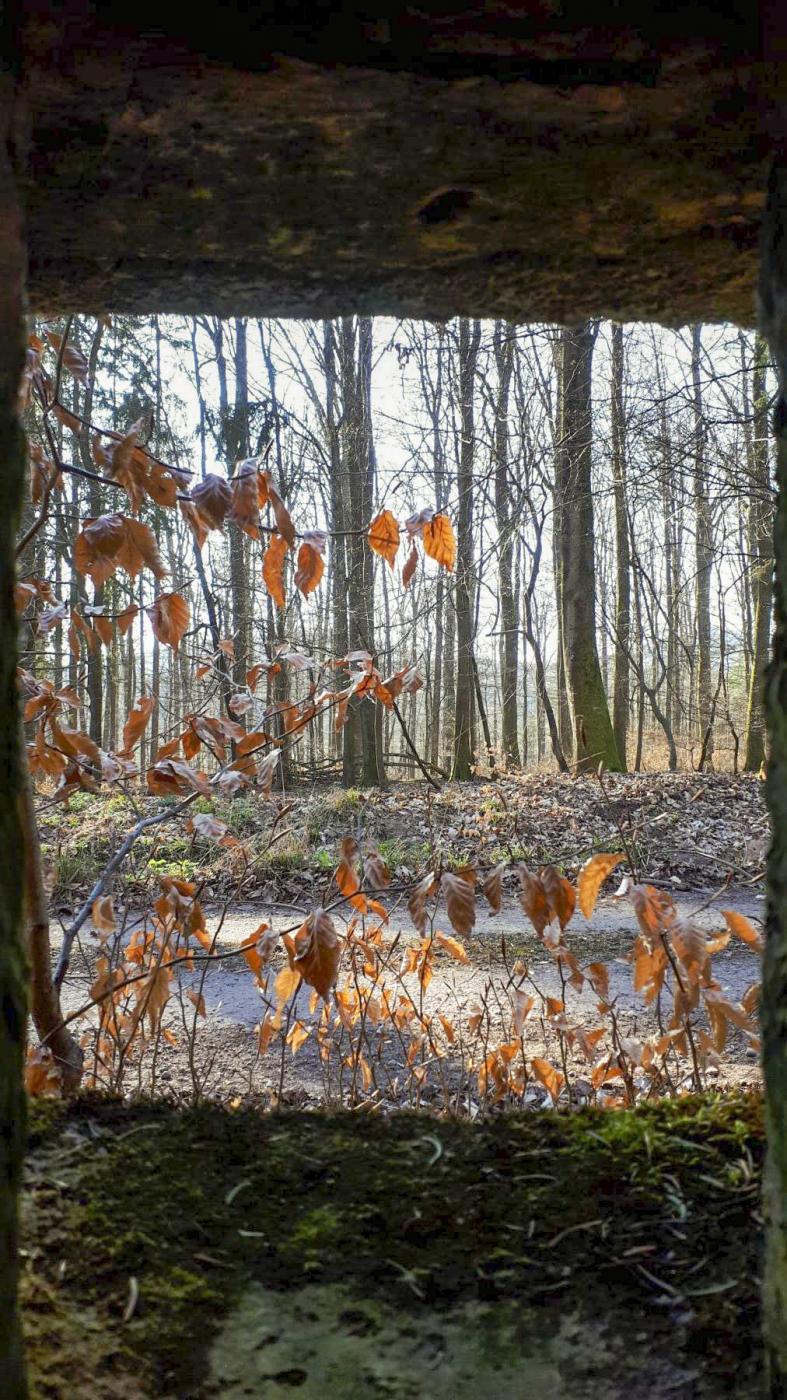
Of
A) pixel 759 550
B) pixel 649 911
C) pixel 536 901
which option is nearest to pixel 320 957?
pixel 536 901

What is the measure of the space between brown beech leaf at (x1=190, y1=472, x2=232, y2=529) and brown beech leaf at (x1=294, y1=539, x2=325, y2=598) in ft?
1.07

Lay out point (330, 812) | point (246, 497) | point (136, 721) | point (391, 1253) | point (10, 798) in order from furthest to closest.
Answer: point (330, 812) → point (136, 721) → point (246, 497) → point (391, 1253) → point (10, 798)

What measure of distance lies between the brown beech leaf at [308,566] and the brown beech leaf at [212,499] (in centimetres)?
33

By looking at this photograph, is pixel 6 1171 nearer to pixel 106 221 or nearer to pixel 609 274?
pixel 106 221

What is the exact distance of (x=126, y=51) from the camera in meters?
0.80

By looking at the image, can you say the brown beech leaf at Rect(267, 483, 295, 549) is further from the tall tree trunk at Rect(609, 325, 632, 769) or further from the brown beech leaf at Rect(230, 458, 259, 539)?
the tall tree trunk at Rect(609, 325, 632, 769)

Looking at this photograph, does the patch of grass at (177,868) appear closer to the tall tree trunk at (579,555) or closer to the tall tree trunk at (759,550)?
the tall tree trunk at (579,555)

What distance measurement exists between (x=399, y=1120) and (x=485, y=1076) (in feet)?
5.99

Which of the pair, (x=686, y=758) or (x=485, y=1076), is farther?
(x=686, y=758)

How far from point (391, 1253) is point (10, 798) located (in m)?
0.70

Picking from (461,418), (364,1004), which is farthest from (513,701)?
(364,1004)

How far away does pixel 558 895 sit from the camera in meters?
1.97

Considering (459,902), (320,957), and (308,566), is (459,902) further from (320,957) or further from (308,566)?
(308,566)

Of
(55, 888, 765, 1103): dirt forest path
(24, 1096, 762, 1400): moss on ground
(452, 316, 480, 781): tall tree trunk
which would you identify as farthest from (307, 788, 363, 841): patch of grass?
(24, 1096, 762, 1400): moss on ground
